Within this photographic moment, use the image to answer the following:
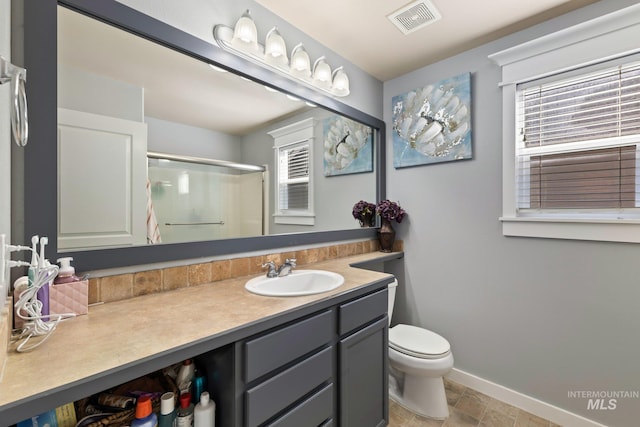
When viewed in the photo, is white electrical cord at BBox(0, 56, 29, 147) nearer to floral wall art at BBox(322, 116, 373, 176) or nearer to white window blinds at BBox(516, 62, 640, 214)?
floral wall art at BBox(322, 116, 373, 176)

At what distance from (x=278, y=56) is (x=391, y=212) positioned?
138 cm

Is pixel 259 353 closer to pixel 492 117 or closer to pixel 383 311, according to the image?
pixel 383 311

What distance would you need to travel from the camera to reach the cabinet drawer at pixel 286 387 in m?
0.86

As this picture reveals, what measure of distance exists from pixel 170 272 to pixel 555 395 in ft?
7.34

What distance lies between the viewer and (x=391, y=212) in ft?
7.34

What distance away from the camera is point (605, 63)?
1.48 meters

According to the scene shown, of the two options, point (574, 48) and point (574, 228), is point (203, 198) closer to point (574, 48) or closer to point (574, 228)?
point (574, 228)

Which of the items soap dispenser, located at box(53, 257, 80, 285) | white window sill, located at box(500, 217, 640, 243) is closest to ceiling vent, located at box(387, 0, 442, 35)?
white window sill, located at box(500, 217, 640, 243)

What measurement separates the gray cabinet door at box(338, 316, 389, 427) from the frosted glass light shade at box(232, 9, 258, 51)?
1522 mm

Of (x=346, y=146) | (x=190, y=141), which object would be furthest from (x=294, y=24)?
(x=190, y=141)

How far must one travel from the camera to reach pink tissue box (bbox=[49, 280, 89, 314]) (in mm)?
870

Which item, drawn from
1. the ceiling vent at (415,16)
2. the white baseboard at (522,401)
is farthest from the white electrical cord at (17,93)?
the white baseboard at (522,401)

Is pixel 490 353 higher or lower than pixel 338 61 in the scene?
lower

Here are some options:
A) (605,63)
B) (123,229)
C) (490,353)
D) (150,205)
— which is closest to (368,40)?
(605,63)
